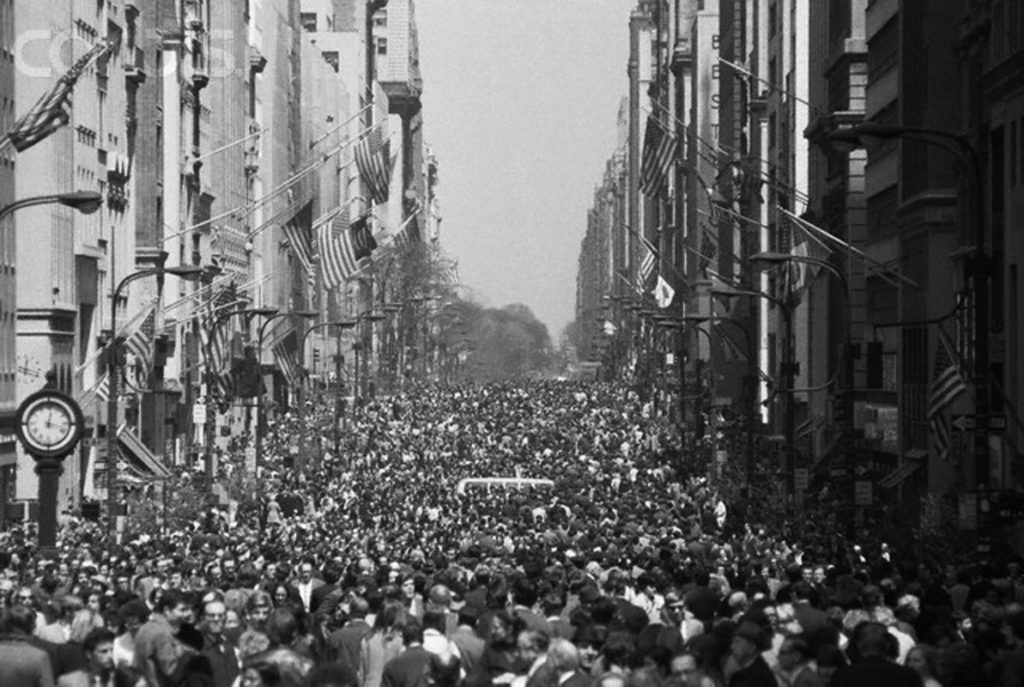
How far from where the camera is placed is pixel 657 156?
8150 cm

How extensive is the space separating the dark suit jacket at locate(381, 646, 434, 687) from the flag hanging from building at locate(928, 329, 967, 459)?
84.0 ft

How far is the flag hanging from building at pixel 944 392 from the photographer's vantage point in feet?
149

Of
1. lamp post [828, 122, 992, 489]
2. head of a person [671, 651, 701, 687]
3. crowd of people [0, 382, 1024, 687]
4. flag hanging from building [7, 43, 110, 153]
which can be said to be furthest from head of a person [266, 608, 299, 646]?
flag hanging from building [7, 43, 110, 153]

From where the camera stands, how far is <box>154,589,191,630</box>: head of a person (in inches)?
931

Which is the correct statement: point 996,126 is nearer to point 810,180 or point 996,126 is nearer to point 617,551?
point 617,551

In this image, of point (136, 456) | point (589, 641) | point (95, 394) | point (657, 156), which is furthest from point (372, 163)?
point (589, 641)

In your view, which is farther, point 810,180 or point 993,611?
point 810,180

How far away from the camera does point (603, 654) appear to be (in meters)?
19.2

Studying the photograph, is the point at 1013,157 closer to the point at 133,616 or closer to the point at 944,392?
the point at 944,392

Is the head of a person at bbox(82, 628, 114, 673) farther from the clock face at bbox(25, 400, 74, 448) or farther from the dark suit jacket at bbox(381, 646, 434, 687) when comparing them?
the clock face at bbox(25, 400, 74, 448)


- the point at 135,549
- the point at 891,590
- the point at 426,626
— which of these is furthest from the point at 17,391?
the point at 426,626

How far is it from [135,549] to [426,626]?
68.3ft

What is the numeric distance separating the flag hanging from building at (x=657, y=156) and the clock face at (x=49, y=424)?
123ft

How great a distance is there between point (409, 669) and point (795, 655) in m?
2.39
